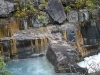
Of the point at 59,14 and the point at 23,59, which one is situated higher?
the point at 59,14

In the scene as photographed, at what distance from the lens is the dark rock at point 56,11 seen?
1397 centimetres

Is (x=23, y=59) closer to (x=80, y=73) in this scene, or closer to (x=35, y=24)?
(x=35, y=24)

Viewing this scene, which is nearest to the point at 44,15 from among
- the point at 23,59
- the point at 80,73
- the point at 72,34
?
the point at 72,34

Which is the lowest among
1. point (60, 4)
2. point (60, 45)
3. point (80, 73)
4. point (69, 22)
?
point (80, 73)

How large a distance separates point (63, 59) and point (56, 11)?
3824 mm

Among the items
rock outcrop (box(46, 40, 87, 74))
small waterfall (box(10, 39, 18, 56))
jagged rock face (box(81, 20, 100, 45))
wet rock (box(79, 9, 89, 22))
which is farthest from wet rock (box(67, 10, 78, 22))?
small waterfall (box(10, 39, 18, 56))

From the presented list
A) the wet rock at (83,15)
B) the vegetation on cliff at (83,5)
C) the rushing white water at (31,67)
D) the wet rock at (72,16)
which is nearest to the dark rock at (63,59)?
the rushing white water at (31,67)

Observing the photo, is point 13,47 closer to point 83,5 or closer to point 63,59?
point 63,59

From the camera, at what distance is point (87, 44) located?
13.9m

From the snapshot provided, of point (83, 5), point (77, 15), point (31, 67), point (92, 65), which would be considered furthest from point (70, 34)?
point (92, 65)

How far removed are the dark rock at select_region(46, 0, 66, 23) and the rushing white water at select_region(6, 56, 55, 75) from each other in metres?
2.36

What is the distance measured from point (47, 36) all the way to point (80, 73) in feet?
10.7

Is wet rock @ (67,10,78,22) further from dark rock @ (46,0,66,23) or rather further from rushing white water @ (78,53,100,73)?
rushing white water @ (78,53,100,73)

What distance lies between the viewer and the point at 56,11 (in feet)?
46.0
